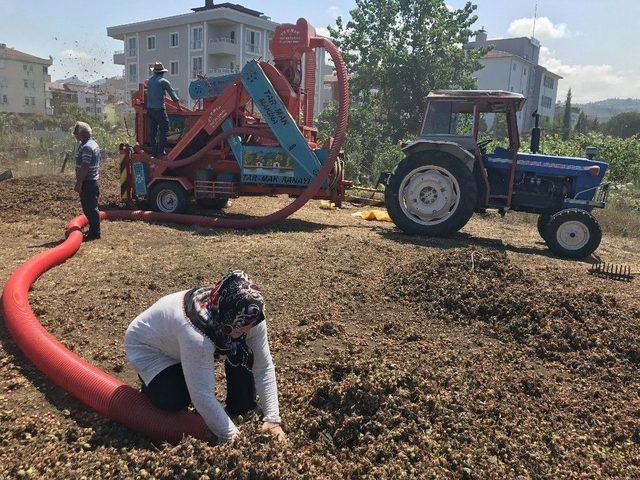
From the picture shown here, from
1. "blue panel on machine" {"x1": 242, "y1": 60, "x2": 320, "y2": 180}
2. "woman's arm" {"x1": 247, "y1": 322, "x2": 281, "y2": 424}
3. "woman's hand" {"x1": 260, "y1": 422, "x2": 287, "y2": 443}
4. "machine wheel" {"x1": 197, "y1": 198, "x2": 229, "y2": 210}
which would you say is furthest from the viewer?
"machine wheel" {"x1": 197, "y1": 198, "x2": 229, "y2": 210}

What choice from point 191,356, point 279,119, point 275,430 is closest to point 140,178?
point 279,119

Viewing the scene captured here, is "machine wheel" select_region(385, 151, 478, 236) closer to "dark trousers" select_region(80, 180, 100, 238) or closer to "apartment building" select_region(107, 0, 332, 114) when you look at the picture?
"dark trousers" select_region(80, 180, 100, 238)

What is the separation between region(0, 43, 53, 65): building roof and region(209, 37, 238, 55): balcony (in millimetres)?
31263

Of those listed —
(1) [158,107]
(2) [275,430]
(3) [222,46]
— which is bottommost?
(2) [275,430]

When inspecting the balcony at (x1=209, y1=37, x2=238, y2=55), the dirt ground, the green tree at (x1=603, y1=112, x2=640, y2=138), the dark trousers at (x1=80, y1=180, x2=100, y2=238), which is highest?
the balcony at (x1=209, y1=37, x2=238, y2=55)

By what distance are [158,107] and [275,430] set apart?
24.1 feet

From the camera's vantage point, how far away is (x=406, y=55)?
2245 centimetres

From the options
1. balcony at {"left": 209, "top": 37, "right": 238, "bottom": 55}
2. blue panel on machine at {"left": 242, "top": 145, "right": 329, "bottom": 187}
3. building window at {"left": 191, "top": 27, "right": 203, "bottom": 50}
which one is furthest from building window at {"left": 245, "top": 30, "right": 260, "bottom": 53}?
blue panel on machine at {"left": 242, "top": 145, "right": 329, "bottom": 187}

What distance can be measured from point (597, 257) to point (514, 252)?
1.32 m

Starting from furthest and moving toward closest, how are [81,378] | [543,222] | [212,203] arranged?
[212,203] → [543,222] → [81,378]

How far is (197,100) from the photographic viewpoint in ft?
29.5

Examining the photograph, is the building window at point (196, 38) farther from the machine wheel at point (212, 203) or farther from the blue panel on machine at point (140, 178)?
the blue panel on machine at point (140, 178)

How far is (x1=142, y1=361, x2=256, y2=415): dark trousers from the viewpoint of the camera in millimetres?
2709

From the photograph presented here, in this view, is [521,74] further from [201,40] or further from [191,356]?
[191,356]
